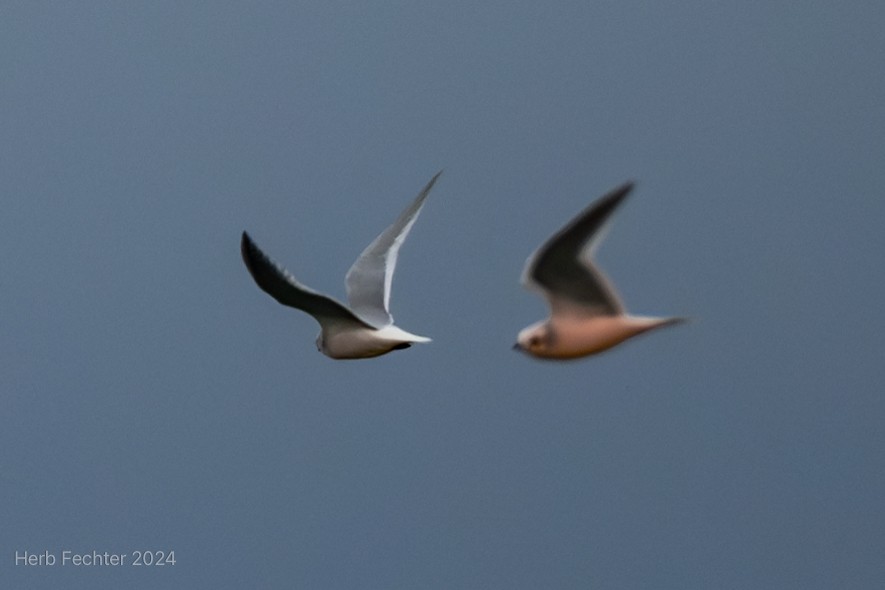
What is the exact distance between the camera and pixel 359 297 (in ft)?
18.2

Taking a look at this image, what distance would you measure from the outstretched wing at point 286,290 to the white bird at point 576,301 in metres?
0.82

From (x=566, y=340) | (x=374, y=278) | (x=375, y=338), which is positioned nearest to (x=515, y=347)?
(x=566, y=340)

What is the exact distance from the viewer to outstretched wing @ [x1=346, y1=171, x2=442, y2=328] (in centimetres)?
543

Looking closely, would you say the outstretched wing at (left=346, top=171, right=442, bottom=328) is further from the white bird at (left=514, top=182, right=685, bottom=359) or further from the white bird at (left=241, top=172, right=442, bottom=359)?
the white bird at (left=514, top=182, right=685, bottom=359)

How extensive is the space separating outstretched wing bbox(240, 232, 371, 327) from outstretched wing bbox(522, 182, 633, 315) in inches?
36.5

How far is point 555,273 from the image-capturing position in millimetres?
3996

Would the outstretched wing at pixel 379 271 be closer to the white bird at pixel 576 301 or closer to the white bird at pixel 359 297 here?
the white bird at pixel 359 297

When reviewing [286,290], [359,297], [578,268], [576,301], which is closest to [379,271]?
[359,297]

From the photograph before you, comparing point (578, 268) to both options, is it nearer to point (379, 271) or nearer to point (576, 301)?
point (576, 301)

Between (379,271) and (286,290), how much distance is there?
961mm

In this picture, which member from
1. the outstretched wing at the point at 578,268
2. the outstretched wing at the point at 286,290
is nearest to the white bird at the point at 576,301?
the outstretched wing at the point at 578,268

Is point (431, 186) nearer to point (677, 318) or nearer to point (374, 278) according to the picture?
point (374, 278)

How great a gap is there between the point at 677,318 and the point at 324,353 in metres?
1.68

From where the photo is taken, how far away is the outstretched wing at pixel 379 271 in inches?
214
